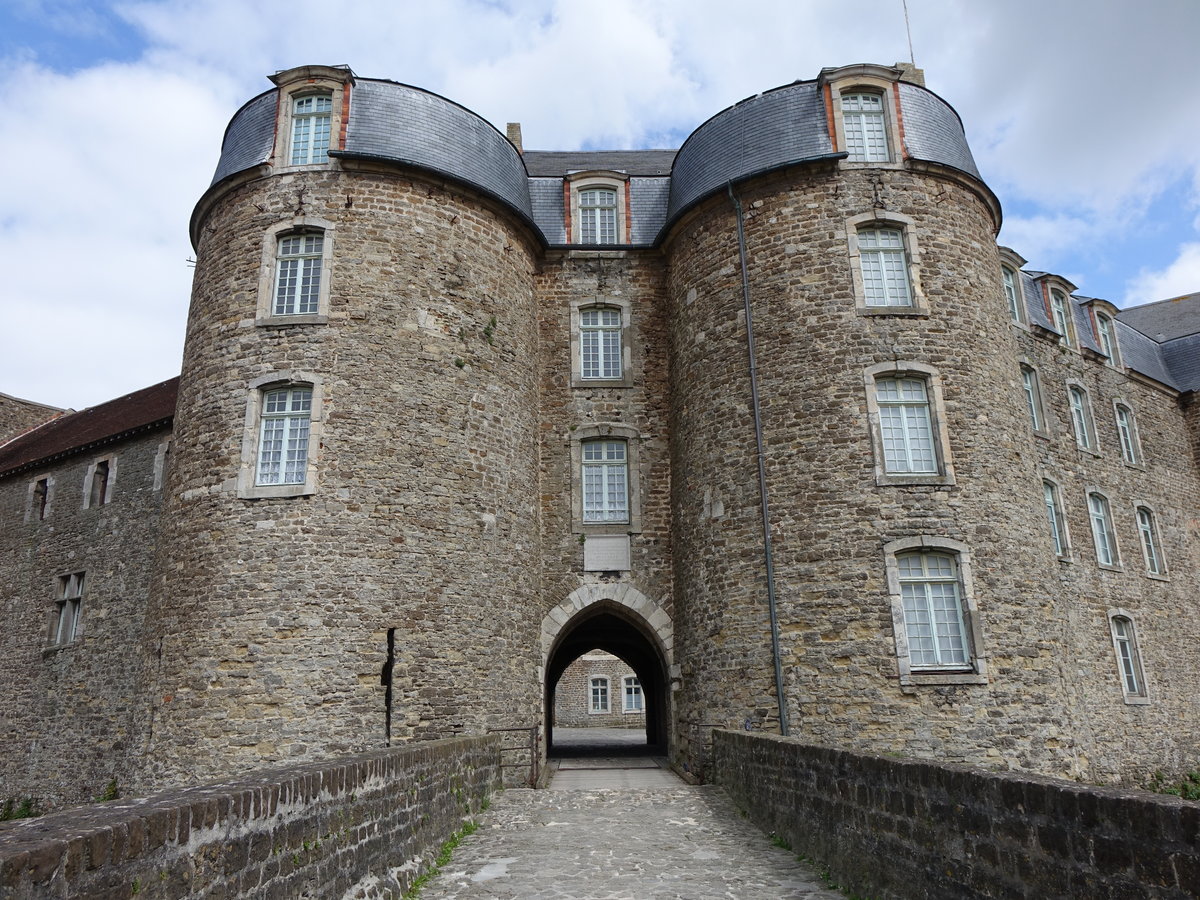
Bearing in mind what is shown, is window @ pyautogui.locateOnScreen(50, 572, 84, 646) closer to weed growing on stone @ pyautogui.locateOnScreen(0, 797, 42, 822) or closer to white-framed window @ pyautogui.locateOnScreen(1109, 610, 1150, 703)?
weed growing on stone @ pyautogui.locateOnScreen(0, 797, 42, 822)

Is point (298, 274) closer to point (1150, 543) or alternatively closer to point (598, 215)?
point (598, 215)

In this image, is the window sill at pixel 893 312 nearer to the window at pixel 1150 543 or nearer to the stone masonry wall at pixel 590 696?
the window at pixel 1150 543

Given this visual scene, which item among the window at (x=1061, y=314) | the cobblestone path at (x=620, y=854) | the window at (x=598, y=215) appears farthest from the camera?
the window at (x=1061, y=314)

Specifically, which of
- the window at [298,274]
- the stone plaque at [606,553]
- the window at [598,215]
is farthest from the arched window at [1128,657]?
the window at [298,274]

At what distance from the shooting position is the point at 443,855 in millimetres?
7297

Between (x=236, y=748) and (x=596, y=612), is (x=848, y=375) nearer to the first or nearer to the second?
(x=596, y=612)

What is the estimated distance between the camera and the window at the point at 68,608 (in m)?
17.9

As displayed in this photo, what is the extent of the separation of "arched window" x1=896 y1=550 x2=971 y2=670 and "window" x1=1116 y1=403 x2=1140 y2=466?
33.9 feet

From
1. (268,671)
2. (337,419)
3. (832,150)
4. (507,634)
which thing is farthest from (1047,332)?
(268,671)

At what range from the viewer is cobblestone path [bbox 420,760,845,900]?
6086 millimetres

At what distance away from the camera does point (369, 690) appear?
443 inches

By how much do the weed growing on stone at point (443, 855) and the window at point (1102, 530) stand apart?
14.5 metres

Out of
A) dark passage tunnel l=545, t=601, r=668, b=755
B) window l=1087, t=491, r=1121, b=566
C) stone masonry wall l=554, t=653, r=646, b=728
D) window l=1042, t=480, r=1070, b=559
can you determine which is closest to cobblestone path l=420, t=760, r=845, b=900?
dark passage tunnel l=545, t=601, r=668, b=755

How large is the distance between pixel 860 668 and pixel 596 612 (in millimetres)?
4686
